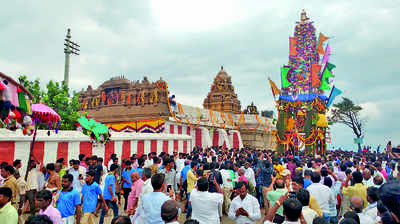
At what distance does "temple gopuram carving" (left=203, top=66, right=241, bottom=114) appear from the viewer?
3922 centimetres

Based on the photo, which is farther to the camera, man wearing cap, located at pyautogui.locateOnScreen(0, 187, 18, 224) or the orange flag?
the orange flag

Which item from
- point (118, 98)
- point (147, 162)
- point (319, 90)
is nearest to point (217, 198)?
point (147, 162)

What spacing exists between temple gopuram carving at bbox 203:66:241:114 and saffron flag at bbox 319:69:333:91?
1733 cm

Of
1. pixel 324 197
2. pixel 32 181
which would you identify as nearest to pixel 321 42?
pixel 324 197

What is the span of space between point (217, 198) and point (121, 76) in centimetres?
2620

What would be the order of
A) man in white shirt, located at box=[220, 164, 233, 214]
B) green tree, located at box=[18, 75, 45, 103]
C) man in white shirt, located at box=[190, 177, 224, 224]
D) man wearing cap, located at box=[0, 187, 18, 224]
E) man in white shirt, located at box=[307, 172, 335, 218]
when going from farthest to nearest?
green tree, located at box=[18, 75, 45, 103] → man in white shirt, located at box=[220, 164, 233, 214] → man in white shirt, located at box=[307, 172, 335, 218] → man in white shirt, located at box=[190, 177, 224, 224] → man wearing cap, located at box=[0, 187, 18, 224]

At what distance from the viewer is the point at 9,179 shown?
17.4 ft

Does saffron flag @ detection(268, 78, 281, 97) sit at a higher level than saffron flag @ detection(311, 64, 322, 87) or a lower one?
lower

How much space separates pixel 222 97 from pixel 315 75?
17828 mm

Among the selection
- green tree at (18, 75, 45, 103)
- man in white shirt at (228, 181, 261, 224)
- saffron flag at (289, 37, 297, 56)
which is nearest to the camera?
man in white shirt at (228, 181, 261, 224)

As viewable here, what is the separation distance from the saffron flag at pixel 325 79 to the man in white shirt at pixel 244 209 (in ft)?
71.1

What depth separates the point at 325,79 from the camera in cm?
2288

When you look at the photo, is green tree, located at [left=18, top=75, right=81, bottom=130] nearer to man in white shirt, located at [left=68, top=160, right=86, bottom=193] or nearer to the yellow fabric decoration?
man in white shirt, located at [left=68, top=160, right=86, bottom=193]

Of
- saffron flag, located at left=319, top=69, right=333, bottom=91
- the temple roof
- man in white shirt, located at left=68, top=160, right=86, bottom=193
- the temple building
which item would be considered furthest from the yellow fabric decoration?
man in white shirt, located at left=68, top=160, right=86, bottom=193
